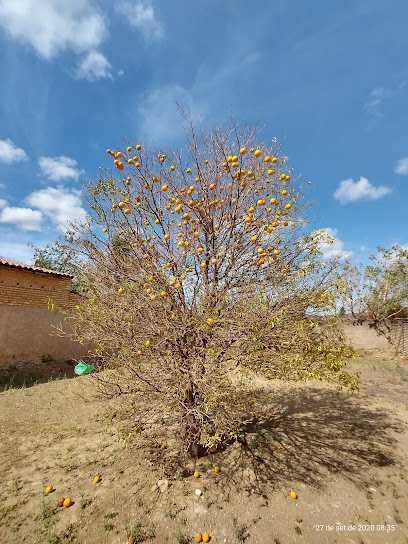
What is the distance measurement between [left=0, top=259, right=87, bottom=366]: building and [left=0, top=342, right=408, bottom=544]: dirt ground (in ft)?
11.8

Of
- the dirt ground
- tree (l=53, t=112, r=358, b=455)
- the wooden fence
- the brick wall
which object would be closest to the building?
the brick wall

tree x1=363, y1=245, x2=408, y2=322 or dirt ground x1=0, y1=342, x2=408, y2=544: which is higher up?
tree x1=363, y1=245, x2=408, y2=322

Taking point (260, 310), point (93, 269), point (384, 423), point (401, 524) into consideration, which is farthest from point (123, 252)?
point (384, 423)

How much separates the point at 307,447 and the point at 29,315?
9.10 metres

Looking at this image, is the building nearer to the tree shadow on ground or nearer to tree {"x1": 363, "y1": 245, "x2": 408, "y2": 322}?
the tree shadow on ground

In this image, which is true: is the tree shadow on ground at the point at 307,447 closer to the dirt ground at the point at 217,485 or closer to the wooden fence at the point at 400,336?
the dirt ground at the point at 217,485

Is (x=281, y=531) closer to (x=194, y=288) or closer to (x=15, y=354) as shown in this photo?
(x=194, y=288)

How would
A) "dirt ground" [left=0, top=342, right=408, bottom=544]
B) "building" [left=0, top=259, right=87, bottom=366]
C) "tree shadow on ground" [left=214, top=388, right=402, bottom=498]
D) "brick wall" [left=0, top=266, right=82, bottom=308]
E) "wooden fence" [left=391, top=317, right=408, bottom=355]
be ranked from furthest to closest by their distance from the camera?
"wooden fence" [left=391, top=317, right=408, bottom=355]
"brick wall" [left=0, top=266, right=82, bottom=308]
"building" [left=0, top=259, right=87, bottom=366]
"tree shadow on ground" [left=214, top=388, right=402, bottom=498]
"dirt ground" [left=0, top=342, right=408, bottom=544]

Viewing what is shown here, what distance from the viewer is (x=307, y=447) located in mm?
4332

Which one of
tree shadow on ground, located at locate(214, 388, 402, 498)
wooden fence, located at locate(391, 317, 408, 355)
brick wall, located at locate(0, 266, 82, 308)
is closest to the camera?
tree shadow on ground, located at locate(214, 388, 402, 498)

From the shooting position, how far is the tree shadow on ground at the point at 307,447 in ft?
11.6

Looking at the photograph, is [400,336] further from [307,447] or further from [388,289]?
[307,447]

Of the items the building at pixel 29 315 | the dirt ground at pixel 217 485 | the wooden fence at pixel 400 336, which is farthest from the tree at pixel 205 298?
the wooden fence at pixel 400 336

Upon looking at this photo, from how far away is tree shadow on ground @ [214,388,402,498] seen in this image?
11.6ft
